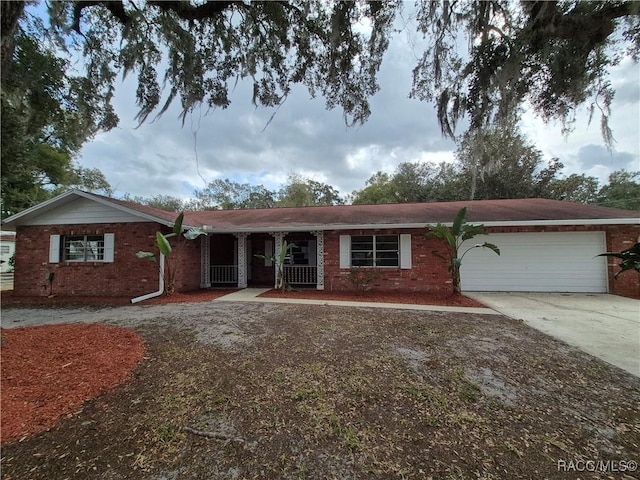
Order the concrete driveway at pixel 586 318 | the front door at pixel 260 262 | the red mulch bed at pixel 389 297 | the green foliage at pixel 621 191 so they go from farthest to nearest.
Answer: the green foliage at pixel 621 191 → the front door at pixel 260 262 → the red mulch bed at pixel 389 297 → the concrete driveway at pixel 586 318

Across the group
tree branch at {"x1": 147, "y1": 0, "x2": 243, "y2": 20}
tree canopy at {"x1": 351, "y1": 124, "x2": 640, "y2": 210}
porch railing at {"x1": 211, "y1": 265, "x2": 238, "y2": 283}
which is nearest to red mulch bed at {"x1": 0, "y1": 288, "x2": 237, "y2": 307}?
porch railing at {"x1": 211, "y1": 265, "x2": 238, "y2": 283}

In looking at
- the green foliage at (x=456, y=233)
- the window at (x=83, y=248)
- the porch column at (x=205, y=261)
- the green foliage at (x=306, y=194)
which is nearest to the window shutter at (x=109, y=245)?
the window at (x=83, y=248)

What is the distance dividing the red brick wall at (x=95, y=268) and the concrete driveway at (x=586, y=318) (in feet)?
34.6

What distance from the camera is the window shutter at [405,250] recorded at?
992cm

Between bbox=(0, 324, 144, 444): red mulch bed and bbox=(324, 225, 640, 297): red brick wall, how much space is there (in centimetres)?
665

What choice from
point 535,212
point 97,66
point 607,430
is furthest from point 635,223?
point 97,66

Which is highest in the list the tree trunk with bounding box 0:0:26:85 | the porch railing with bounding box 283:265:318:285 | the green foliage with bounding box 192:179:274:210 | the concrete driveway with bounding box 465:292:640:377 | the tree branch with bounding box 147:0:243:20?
the green foliage with bounding box 192:179:274:210

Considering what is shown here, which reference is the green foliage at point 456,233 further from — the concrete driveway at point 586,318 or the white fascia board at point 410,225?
the concrete driveway at point 586,318

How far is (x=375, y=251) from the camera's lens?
10.3 metres

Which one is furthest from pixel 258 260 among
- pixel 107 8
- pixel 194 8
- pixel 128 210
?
pixel 107 8

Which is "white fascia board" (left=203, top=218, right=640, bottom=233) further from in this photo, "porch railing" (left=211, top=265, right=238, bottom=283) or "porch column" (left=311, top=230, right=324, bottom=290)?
"porch railing" (left=211, top=265, right=238, bottom=283)

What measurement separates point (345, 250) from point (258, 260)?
4520 millimetres

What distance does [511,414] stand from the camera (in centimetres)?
281

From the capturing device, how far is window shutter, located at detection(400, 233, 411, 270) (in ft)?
32.6
